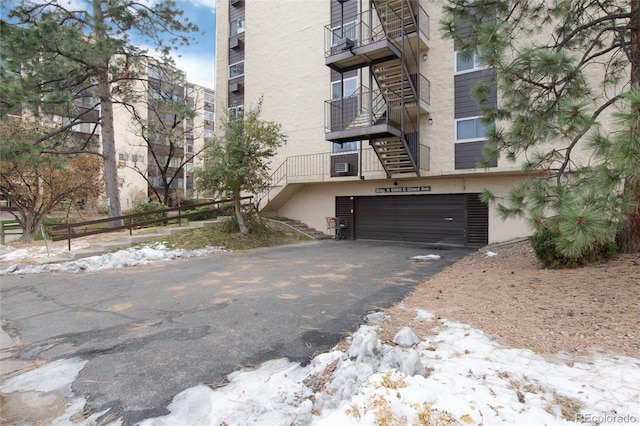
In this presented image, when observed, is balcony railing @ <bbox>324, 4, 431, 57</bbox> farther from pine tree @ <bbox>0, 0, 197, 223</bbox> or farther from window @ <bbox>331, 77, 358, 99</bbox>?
pine tree @ <bbox>0, 0, 197, 223</bbox>

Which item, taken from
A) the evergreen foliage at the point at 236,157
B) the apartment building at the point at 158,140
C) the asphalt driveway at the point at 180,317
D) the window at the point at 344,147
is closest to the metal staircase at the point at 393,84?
the window at the point at 344,147

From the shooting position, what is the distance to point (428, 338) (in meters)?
3.61

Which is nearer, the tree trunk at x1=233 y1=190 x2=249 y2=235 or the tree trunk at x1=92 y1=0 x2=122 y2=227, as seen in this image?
the tree trunk at x1=233 y1=190 x2=249 y2=235

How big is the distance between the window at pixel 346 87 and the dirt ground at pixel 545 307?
10994 millimetres

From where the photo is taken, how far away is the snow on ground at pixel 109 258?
28.2 ft

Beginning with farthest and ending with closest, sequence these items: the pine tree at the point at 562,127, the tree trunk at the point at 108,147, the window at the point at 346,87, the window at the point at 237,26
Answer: the window at the point at 237,26, the window at the point at 346,87, the tree trunk at the point at 108,147, the pine tree at the point at 562,127

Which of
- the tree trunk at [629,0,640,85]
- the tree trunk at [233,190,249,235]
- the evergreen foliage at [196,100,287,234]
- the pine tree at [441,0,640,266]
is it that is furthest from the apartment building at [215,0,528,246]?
the tree trunk at [629,0,640,85]

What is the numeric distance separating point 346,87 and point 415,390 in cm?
1487

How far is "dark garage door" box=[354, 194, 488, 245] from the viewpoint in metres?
13.3

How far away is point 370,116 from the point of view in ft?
39.9

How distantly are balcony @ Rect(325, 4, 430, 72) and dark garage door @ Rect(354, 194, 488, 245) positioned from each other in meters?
5.66

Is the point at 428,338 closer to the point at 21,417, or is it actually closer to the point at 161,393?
the point at 161,393

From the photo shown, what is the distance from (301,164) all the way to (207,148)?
5.04 m

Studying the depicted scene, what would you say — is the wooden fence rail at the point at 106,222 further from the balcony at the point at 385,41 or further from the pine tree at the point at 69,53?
the balcony at the point at 385,41
